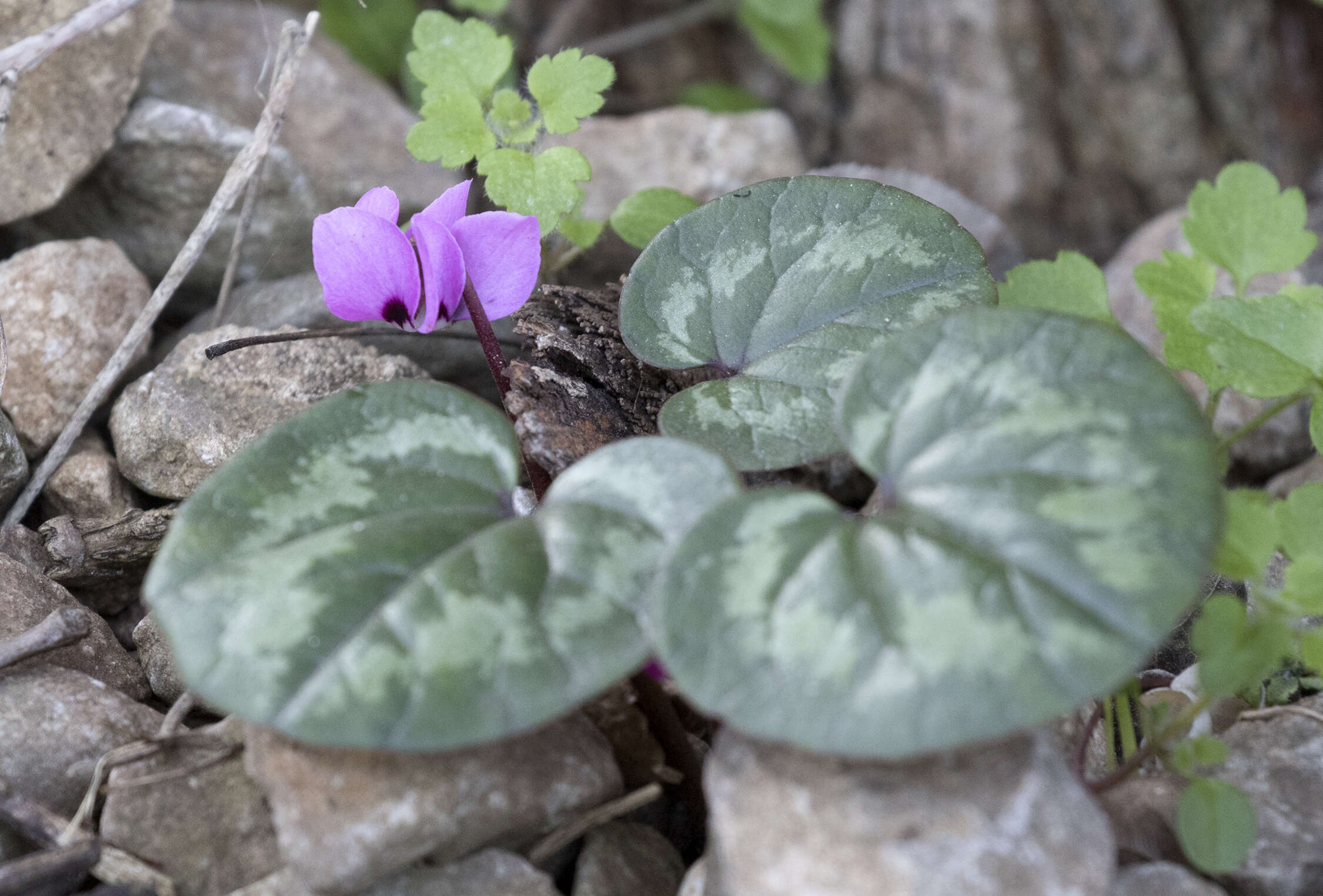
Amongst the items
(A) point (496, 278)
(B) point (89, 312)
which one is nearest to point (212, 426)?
(B) point (89, 312)

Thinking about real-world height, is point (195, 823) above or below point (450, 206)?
below

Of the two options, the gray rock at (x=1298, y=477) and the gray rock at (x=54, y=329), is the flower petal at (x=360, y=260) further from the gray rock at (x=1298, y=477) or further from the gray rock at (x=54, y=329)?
the gray rock at (x=1298, y=477)

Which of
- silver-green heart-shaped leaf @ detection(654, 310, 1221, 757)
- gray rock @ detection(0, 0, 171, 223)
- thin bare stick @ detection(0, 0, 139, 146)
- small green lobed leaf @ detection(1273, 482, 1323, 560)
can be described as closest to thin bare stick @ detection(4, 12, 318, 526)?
thin bare stick @ detection(0, 0, 139, 146)

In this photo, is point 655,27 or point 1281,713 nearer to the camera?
point 1281,713

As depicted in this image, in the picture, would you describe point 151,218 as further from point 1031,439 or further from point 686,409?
point 1031,439

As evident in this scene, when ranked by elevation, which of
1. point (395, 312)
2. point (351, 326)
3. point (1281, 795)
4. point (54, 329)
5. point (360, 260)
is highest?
point (360, 260)

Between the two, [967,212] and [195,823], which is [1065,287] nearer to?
[967,212]

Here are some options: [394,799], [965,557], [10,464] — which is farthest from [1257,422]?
[10,464]
